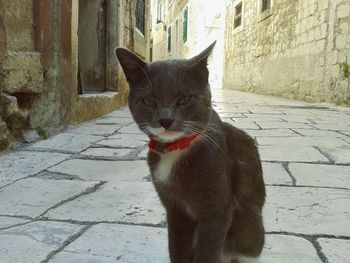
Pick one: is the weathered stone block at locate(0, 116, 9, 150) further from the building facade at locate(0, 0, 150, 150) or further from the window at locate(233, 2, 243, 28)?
the window at locate(233, 2, 243, 28)

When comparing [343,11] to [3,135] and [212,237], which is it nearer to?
[3,135]

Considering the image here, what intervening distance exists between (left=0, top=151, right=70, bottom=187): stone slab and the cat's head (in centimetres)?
142

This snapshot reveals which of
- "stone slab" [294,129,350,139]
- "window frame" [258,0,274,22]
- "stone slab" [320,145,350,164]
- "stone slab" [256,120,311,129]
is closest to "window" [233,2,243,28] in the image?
"window frame" [258,0,274,22]

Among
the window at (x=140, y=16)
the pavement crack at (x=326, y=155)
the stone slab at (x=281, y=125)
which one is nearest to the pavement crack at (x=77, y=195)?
the pavement crack at (x=326, y=155)

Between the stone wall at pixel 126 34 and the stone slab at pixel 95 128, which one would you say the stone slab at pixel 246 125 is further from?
the stone wall at pixel 126 34

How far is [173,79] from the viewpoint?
140 centimetres

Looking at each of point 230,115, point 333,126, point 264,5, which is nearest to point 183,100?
point 333,126

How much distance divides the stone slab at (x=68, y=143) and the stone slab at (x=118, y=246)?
179 cm

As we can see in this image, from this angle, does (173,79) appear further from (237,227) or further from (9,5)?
(9,5)

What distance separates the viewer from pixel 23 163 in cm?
295

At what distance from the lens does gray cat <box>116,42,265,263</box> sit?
50.5 inches

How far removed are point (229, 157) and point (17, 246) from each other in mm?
913

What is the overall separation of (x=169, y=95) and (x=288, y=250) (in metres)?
0.79

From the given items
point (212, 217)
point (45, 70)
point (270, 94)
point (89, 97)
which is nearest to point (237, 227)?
point (212, 217)
